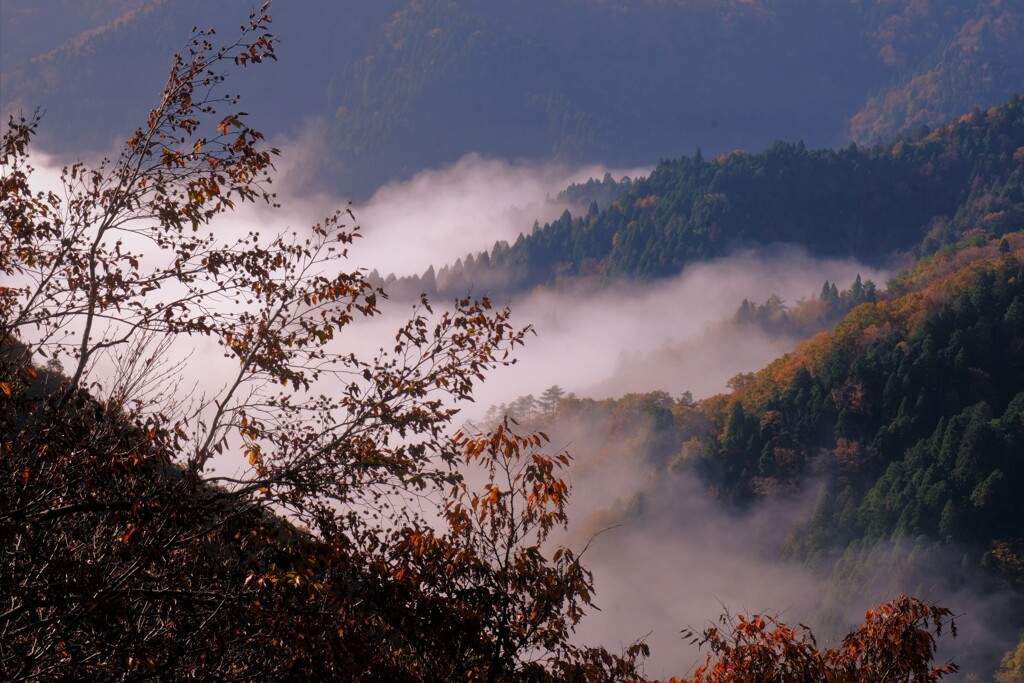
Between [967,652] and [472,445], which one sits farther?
[967,652]

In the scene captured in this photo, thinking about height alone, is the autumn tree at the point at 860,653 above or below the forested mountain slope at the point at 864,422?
below

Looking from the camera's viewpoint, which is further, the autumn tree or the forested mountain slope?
the forested mountain slope

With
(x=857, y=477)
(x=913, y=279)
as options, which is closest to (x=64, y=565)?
(x=857, y=477)

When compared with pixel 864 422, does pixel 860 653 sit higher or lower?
lower

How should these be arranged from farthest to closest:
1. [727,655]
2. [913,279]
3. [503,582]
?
1. [913,279]
2. [727,655]
3. [503,582]

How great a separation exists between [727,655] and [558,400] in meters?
181

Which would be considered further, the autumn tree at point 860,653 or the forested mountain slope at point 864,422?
the forested mountain slope at point 864,422

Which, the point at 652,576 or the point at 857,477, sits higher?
the point at 857,477

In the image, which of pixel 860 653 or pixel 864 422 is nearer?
pixel 860 653

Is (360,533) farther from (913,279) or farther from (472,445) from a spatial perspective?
(913,279)

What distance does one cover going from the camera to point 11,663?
8469 millimetres

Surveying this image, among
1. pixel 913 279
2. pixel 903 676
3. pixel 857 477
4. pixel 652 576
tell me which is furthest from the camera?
pixel 913 279

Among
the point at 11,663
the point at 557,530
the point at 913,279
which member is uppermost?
the point at 913,279

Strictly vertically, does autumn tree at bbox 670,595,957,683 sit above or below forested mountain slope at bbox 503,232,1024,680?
below
